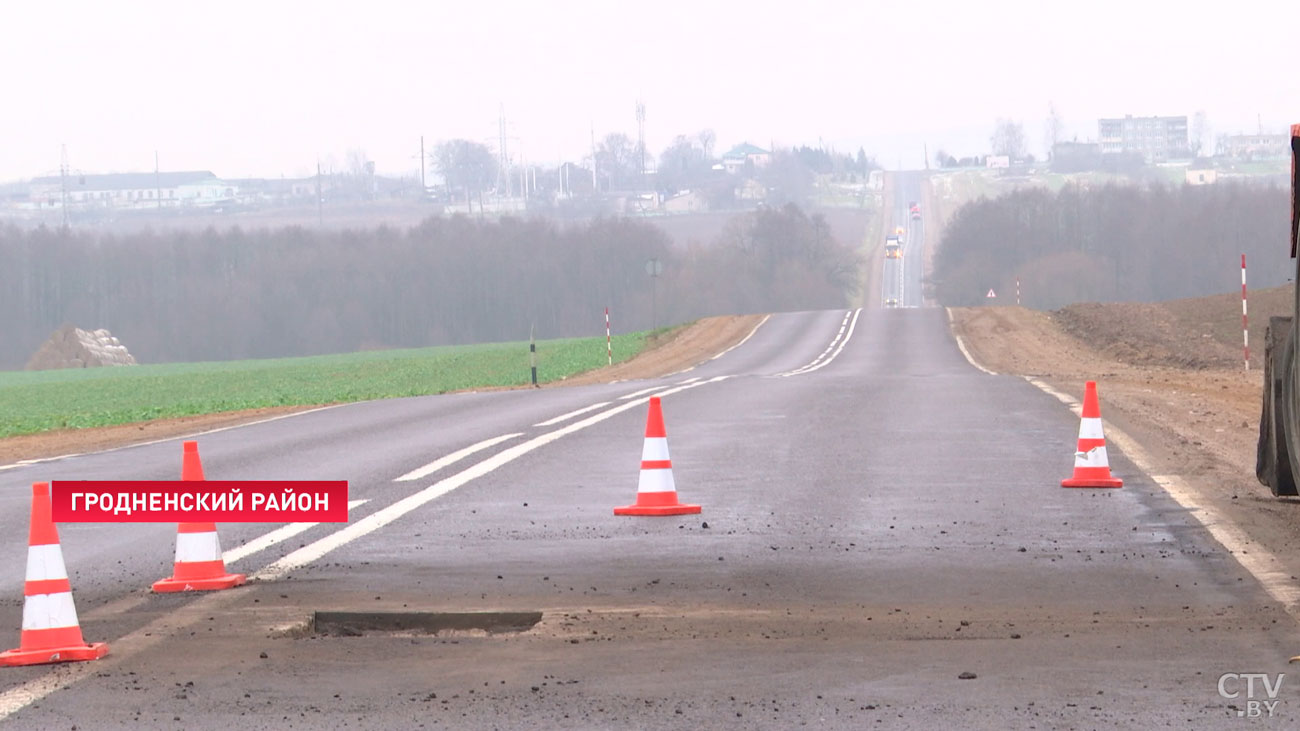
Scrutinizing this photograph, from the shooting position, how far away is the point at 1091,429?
12.0m

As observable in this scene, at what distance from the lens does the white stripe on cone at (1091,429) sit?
11953mm

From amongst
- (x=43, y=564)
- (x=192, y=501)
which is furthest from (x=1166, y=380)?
(x=43, y=564)

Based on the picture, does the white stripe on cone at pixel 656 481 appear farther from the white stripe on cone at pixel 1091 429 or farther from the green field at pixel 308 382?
the green field at pixel 308 382

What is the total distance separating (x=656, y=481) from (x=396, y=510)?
1.83 m

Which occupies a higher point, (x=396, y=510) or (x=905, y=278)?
(x=396, y=510)

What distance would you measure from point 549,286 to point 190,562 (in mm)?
146432

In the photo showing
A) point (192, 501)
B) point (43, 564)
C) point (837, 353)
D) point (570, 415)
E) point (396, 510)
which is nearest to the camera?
point (43, 564)

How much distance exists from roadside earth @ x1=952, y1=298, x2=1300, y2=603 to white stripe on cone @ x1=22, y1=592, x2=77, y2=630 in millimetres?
5830

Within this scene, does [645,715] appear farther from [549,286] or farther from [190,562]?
[549,286]

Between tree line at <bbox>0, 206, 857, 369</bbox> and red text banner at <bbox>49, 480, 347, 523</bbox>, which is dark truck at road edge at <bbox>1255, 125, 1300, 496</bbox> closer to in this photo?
red text banner at <bbox>49, 480, 347, 523</bbox>

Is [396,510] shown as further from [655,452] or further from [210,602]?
[210,602]

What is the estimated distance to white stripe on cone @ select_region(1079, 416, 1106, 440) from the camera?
12.0 m

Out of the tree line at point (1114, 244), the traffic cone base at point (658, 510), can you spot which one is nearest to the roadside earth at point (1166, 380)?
the traffic cone base at point (658, 510)

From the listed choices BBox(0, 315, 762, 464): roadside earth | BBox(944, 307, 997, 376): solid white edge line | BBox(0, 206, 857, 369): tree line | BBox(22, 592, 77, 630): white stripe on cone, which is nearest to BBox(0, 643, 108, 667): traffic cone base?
BBox(22, 592, 77, 630): white stripe on cone
